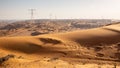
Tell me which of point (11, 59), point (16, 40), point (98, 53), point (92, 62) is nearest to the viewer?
point (11, 59)

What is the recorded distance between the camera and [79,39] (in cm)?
2394

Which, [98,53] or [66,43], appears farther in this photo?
[66,43]

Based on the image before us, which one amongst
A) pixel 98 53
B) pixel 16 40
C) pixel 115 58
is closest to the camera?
pixel 115 58

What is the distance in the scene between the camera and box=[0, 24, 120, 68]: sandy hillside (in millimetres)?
18016

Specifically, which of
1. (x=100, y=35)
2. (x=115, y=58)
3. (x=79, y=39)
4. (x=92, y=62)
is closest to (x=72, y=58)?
(x=92, y=62)

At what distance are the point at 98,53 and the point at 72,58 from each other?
2.83 metres

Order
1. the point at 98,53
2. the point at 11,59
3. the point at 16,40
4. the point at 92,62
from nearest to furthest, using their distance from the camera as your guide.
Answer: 1. the point at 11,59
2. the point at 92,62
3. the point at 98,53
4. the point at 16,40

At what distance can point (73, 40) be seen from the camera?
23828 millimetres

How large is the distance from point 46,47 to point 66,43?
2.37m

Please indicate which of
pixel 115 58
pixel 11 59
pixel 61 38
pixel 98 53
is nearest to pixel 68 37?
pixel 61 38

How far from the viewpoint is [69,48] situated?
2119cm

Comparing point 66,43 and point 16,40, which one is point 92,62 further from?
point 16,40

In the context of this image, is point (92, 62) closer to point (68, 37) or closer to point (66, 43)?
→ point (66, 43)

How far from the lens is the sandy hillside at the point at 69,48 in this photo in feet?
59.1
